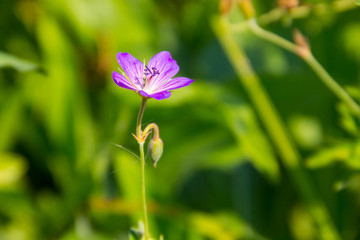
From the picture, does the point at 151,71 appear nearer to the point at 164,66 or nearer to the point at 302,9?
the point at 164,66

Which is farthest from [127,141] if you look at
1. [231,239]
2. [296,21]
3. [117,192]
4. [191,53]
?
[296,21]

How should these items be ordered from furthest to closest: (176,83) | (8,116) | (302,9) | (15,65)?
Result: (8,116)
(302,9)
(15,65)
(176,83)

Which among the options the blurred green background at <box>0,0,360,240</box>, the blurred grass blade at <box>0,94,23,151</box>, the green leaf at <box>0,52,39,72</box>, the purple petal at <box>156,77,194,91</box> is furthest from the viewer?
the blurred grass blade at <box>0,94,23,151</box>

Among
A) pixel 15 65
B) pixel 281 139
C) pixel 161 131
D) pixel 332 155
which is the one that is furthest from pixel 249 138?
pixel 15 65

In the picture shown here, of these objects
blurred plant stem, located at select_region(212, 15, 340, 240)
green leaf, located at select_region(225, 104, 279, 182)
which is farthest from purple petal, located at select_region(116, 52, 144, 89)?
green leaf, located at select_region(225, 104, 279, 182)

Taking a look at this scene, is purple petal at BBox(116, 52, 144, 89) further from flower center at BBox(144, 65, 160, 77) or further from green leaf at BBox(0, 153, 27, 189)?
green leaf at BBox(0, 153, 27, 189)
